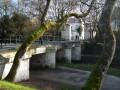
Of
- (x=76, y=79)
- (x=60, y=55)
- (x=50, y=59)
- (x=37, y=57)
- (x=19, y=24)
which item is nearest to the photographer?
(x=76, y=79)

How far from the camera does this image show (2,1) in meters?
46.1

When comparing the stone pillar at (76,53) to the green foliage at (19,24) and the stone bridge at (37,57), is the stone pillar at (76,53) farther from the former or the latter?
the green foliage at (19,24)

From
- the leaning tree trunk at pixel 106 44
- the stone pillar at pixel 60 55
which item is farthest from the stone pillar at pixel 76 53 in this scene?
the leaning tree trunk at pixel 106 44

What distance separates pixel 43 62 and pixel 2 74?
12.1 m

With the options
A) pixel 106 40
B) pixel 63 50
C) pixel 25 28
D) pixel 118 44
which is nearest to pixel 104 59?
pixel 106 40

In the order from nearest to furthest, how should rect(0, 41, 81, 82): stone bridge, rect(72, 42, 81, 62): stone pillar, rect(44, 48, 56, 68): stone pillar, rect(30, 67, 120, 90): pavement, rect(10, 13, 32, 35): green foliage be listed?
rect(0, 41, 81, 82): stone bridge < rect(30, 67, 120, 90): pavement < rect(44, 48, 56, 68): stone pillar < rect(10, 13, 32, 35): green foliage < rect(72, 42, 81, 62): stone pillar

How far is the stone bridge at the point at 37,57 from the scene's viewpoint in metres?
17.7

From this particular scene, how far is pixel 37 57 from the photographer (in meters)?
29.6

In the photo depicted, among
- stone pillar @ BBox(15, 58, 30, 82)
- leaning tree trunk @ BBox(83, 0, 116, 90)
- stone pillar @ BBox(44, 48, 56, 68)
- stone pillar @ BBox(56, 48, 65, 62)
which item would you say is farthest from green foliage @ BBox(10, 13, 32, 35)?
leaning tree trunk @ BBox(83, 0, 116, 90)

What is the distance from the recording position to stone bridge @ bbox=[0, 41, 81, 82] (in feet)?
58.2

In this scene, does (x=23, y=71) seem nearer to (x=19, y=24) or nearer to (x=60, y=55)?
(x=60, y=55)

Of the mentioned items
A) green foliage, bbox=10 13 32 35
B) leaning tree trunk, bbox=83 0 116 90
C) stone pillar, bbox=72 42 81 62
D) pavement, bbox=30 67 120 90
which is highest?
green foliage, bbox=10 13 32 35

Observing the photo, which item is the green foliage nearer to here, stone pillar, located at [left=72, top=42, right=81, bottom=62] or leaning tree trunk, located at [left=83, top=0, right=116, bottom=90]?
stone pillar, located at [left=72, top=42, right=81, bottom=62]

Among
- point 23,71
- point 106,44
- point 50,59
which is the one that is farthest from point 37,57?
point 106,44
